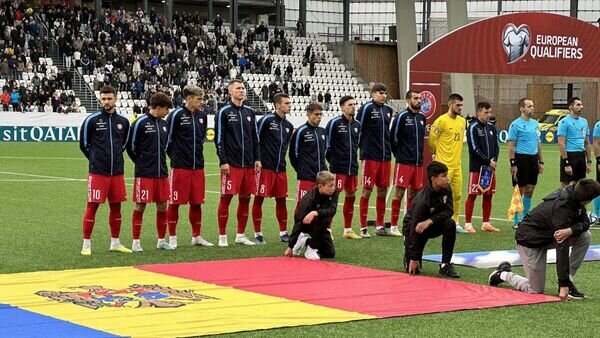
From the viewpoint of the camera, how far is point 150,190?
13148mm

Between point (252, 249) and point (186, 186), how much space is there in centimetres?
116

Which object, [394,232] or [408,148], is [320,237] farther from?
[408,148]

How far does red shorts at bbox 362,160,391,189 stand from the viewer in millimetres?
15266

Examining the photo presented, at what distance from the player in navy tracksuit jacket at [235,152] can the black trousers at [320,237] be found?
1.52m

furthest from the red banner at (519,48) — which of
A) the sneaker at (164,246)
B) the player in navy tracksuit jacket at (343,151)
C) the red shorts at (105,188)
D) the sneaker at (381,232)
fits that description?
the red shorts at (105,188)

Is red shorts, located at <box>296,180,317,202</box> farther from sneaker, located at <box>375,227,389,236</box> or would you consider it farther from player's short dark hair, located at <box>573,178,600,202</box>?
player's short dark hair, located at <box>573,178,600,202</box>

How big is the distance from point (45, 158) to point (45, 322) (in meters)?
24.8

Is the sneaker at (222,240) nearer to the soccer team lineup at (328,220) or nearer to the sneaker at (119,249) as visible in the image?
the soccer team lineup at (328,220)

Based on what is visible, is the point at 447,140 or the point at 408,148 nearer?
the point at 408,148

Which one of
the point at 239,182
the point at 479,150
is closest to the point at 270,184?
the point at 239,182

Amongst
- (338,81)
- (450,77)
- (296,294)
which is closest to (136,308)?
(296,294)

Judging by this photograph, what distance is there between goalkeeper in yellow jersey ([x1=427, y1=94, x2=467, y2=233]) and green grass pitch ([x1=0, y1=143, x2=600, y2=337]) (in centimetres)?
86

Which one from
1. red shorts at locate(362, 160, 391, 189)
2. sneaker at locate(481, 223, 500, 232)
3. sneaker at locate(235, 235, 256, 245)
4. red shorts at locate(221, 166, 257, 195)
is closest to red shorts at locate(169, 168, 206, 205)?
red shorts at locate(221, 166, 257, 195)

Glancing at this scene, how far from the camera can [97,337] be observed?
7781 millimetres
